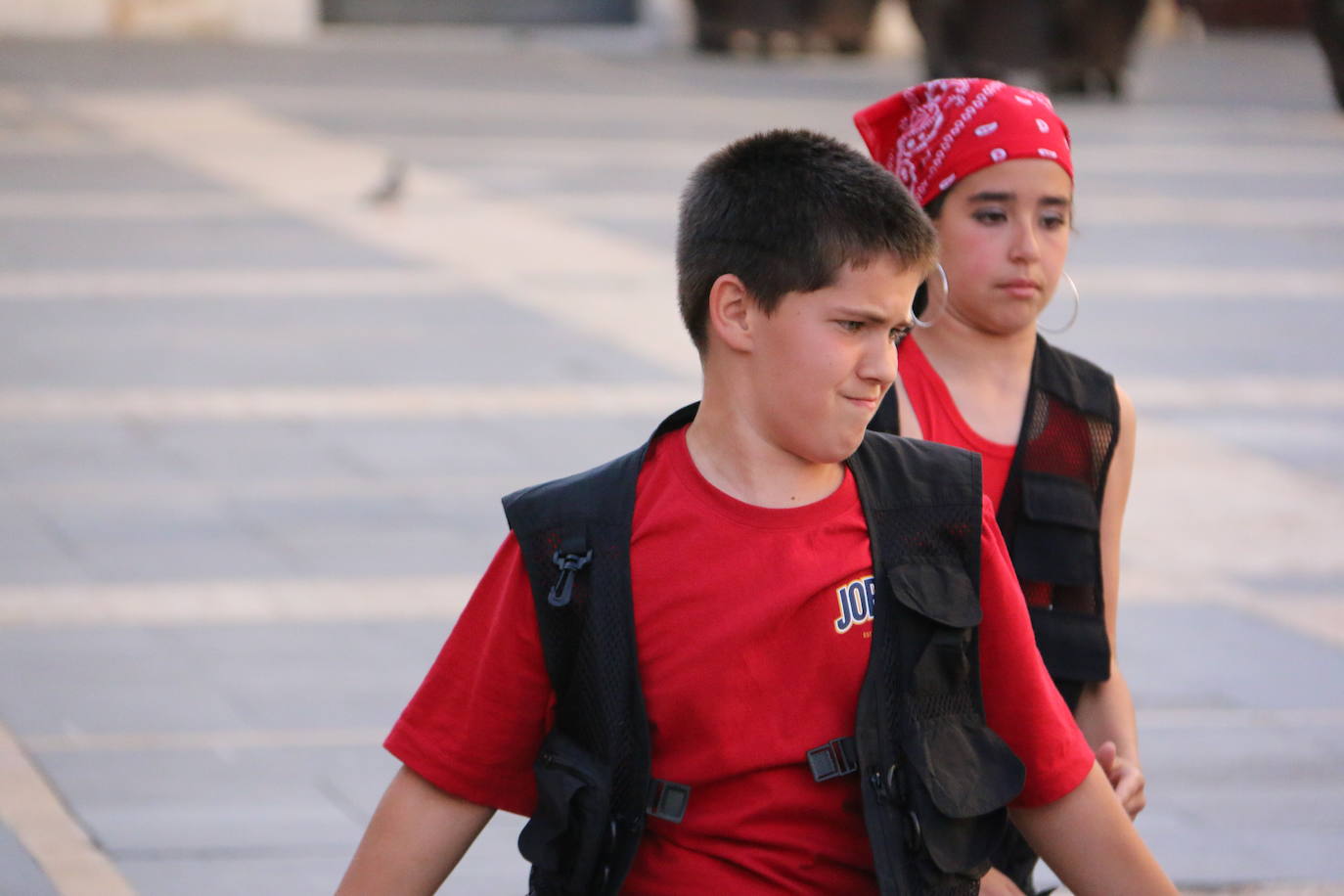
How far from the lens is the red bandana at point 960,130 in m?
2.51

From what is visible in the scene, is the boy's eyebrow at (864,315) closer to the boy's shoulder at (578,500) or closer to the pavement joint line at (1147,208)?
the boy's shoulder at (578,500)

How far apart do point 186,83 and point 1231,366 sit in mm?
12069

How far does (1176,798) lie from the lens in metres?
4.02

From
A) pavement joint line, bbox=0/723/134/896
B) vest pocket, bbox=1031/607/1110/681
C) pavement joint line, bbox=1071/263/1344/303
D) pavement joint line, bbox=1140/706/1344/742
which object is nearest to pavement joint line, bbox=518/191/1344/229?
pavement joint line, bbox=1071/263/1344/303

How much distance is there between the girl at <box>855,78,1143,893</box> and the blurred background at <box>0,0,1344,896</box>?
1221mm

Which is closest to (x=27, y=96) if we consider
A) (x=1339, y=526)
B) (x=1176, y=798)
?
(x=1339, y=526)

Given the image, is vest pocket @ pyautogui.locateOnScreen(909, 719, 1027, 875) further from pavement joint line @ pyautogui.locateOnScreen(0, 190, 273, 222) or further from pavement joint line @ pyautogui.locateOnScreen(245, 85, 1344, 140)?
pavement joint line @ pyautogui.locateOnScreen(245, 85, 1344, 140)

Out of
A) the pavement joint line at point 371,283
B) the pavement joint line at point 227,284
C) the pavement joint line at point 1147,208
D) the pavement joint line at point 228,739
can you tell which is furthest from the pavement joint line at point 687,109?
the pavement joint line at point 228,739

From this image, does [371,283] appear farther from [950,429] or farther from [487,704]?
[487,704]

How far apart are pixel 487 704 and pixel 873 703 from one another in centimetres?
39

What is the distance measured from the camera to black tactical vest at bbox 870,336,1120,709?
8.24ft

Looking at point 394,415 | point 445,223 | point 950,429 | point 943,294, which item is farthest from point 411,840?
point 445,223

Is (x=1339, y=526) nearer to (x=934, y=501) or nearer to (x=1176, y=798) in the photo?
(x=1176, y=798)

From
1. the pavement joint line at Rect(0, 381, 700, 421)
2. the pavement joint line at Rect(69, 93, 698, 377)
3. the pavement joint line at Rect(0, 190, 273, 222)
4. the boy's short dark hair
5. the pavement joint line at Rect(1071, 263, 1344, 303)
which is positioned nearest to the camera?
the boy's short dark hair
